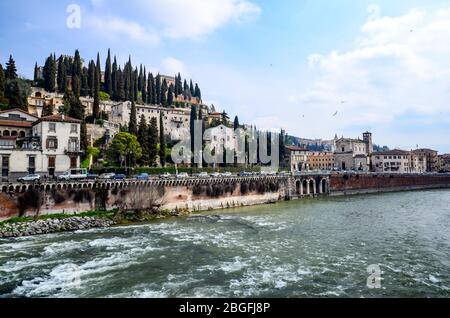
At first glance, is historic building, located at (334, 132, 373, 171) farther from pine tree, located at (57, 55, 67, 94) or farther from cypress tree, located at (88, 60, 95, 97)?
pine tree, located at (57, 55, 67, 94)

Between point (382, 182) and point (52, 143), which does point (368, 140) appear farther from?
point (52, 143)

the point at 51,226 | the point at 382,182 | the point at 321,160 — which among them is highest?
the point at 321,160

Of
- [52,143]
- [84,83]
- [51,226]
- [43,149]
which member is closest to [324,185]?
[52,143]

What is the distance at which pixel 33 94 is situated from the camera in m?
87.6

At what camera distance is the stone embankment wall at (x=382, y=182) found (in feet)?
295

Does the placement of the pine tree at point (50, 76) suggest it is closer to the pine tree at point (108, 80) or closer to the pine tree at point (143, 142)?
the pine tree at point (108, 80)

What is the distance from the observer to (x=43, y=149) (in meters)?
49.0

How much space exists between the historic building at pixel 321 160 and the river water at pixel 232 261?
10515cm

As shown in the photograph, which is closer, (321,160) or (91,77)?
(91,77)

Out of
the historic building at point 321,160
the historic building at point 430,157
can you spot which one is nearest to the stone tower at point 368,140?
the historic building at point 321,160

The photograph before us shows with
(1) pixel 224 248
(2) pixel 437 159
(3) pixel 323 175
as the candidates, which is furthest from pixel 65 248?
(2) pixel 437 159

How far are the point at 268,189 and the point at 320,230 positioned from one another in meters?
32.5

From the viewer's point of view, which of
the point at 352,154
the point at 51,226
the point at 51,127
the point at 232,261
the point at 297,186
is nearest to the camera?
the point at 232,261

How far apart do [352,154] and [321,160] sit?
15780mm
